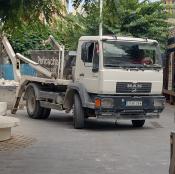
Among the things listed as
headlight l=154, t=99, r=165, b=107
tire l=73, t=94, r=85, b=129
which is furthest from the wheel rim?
headlight l=154, t=99, r=165, b=107

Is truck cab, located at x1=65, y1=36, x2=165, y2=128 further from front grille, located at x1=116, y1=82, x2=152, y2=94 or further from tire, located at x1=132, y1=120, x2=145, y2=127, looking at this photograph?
tire, located at x1=132, y1=120, x2=145, y2=127

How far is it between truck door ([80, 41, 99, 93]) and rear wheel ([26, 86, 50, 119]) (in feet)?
9.58

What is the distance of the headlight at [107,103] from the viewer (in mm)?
14805

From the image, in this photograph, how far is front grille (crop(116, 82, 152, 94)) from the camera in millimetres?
15070

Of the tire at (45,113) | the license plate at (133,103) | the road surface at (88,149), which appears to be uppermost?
the license plate at (133,103)

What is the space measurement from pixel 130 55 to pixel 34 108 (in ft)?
14.0

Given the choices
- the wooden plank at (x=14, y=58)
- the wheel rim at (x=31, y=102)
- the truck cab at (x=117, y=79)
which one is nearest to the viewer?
the truck cab at (x=117, y=79)

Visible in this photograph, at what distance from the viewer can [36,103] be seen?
59.5ft

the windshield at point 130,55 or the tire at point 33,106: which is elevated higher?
the windshield at point 130,55

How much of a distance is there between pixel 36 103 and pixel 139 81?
4.13 m

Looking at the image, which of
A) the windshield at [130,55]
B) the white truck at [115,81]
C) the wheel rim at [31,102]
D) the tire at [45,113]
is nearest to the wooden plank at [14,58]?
the wheel rim at [31,102]

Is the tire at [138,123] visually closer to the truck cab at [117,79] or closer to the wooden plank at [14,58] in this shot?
the truck cab at [117,79]

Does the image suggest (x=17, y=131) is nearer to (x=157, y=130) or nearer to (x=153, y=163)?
(x=157, y=130)

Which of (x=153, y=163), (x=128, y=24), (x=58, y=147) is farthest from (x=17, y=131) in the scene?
(x=128, y=24)
